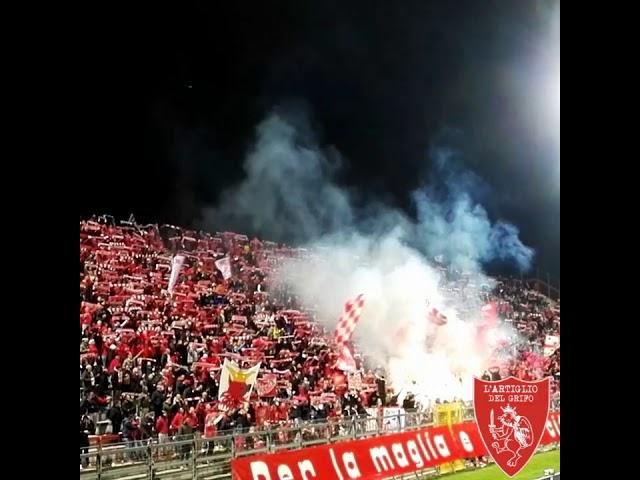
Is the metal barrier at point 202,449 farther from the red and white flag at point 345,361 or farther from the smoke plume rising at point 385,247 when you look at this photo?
the smoke plume rising at point 385,247

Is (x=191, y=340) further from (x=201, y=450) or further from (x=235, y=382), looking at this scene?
(x=201, y=450)

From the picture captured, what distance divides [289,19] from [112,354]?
155cm

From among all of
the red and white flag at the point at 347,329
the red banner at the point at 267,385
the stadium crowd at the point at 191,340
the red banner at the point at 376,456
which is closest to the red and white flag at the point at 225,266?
the stadium crowd at the point at 191,340

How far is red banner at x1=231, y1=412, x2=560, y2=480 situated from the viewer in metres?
3.46

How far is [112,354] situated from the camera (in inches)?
120

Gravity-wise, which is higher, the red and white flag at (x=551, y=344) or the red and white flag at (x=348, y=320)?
the red and white flag at (x=348, y=320)

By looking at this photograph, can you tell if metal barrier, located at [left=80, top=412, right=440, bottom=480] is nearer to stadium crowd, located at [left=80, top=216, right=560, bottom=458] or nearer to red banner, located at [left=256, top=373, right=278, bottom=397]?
stadium crowd, located at [left=80, top=216, right=560, bottom=458]

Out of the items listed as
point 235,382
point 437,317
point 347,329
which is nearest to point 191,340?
point 235,382

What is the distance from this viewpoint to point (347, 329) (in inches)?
145

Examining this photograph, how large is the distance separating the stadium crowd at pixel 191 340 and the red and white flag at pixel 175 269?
15 millimetres

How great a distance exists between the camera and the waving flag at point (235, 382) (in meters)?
3.34

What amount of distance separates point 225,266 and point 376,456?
3.81ft

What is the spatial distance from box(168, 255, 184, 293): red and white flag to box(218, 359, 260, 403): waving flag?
38cm
